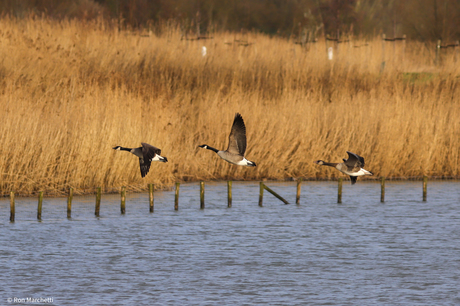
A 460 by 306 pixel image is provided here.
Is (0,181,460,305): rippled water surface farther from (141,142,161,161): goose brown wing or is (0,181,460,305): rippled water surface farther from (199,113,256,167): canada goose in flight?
(141,142,161,161): goose brown wing

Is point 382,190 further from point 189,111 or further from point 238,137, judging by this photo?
point 238,137

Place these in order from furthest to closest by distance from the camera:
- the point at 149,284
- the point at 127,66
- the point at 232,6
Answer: the point at 232,6, the point at 127,66, the point at 149,284

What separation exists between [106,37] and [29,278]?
1358 cm

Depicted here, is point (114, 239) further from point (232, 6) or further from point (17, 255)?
point (232, 6)

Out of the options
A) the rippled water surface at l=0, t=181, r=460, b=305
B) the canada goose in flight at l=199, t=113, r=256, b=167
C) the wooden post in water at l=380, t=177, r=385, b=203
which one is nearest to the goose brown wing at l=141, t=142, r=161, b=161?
the canada goose in flight at l=199, t=113, r=256, b=167

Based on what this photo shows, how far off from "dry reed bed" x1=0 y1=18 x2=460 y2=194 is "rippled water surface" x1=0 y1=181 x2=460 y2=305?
2.71ft

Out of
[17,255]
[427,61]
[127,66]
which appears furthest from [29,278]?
[427,61]

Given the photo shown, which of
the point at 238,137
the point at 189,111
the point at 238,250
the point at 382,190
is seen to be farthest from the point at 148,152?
the point at 189,111

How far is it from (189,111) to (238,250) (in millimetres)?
7376

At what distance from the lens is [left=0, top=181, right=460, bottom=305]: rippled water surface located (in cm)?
981

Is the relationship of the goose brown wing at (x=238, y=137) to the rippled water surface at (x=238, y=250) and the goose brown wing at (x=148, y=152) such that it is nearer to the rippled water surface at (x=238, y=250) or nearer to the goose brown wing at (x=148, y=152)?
the goose brown wing at (x=148, y=152)

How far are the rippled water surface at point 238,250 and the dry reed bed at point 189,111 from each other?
2.71ft

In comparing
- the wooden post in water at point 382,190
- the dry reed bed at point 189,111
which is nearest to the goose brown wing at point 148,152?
the dry reed bed at point 189,111

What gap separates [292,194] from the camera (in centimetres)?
1719
